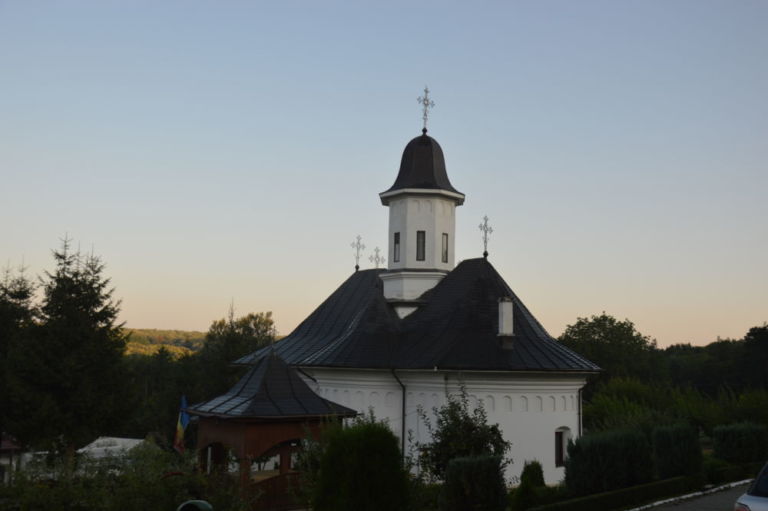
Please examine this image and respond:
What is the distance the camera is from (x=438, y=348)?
934 inches

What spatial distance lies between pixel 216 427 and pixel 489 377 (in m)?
8.75

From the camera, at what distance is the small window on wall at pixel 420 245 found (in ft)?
92.4

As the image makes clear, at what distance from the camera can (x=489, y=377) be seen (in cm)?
2255

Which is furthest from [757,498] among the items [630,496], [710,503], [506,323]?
[506,323]

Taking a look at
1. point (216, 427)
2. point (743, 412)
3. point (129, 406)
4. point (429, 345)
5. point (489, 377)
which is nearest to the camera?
point (216, 427)

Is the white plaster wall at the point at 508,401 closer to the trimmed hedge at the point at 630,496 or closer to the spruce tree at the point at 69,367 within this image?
the trimmed hedge at the point at 630,496

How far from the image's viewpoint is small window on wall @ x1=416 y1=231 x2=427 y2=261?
1109 inches

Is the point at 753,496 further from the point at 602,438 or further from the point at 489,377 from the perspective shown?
the point at 489,377

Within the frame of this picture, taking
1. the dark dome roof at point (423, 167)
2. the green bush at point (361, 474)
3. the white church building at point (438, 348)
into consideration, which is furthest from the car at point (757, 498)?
the dark dome roof at point (423, 167)

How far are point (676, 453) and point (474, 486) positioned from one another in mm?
7337

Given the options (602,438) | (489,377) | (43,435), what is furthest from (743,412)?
(43,435)

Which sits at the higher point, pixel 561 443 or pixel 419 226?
pixel 419 226

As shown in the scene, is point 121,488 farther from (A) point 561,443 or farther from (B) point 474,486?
(A) point 561,443

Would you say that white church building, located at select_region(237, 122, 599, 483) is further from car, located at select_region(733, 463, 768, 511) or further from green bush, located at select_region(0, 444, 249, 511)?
car, located at select_region(733, 463, 768, 511)
